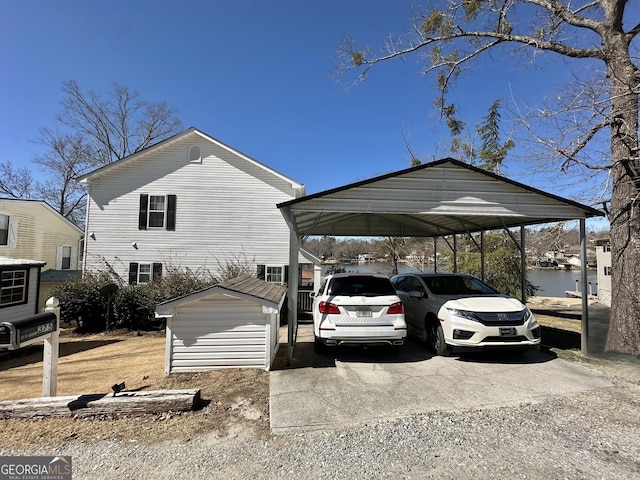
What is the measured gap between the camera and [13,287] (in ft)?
35.8

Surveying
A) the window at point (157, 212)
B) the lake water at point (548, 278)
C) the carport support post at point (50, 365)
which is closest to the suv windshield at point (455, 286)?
the lake water at point (548, 278)

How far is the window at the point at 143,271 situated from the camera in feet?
45.2

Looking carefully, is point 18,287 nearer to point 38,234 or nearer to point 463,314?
point 38,234

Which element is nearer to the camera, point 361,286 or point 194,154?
point 361,286

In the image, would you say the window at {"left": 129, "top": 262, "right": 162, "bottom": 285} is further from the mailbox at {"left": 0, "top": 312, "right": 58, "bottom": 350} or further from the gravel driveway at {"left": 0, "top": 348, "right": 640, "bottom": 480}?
the gravel driveway at {"left": 0, "top": 348, "right": 640, "bottom": 480}

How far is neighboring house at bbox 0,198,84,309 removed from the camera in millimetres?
15906

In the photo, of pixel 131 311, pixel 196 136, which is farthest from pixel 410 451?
pixel 196 136

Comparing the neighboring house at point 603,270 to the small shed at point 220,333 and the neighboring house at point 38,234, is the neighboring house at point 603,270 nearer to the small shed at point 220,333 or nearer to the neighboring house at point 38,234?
the small shed at point 220,333

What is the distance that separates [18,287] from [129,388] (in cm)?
940

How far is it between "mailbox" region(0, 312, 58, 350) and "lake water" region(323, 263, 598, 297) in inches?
369

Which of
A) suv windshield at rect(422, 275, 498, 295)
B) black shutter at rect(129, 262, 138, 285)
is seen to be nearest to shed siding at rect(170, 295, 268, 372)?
suv windshield at rect(422, 275, 498, 295)

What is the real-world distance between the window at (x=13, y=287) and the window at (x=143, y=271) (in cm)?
330

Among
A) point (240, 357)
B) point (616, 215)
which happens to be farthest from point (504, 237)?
point (240, 357)

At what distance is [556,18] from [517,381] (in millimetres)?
7984
